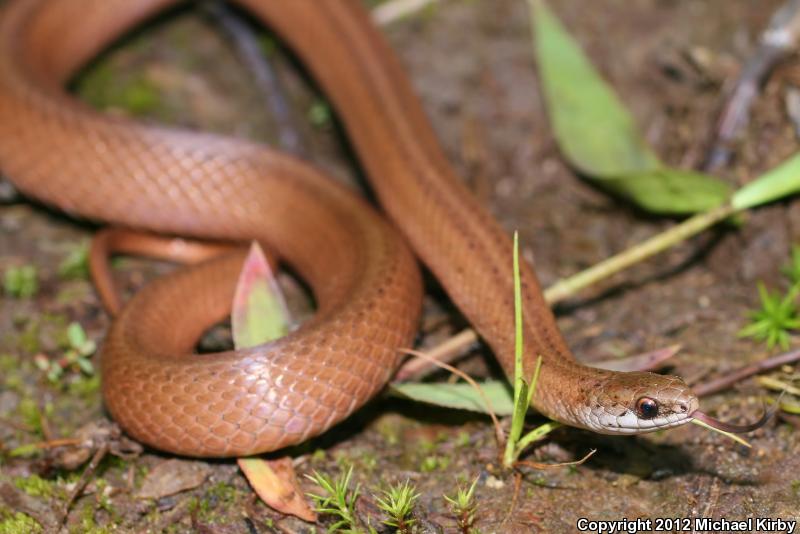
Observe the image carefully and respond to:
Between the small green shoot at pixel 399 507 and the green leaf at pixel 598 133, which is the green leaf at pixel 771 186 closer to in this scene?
the green leaf at pixel 598 133

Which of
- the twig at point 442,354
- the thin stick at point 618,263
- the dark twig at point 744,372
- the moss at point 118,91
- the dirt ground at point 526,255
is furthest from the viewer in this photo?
the moss at point 118,91

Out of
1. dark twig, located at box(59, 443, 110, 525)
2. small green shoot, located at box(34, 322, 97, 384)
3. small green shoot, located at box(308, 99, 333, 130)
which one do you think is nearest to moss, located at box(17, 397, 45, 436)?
small green shoot, located at box(34, 322, 97, 384)

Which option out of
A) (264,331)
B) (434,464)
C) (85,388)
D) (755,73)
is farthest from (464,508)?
(755,73)

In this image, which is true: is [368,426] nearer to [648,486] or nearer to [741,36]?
[648,486]

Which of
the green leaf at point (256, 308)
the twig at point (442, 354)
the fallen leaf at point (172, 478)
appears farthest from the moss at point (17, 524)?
the twig at point (442, 354)

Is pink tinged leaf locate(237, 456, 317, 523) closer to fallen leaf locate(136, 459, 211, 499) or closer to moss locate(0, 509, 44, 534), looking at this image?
fallen leaf locate(136, 459, 211, 499)

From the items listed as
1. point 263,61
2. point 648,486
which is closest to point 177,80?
point 263,61
